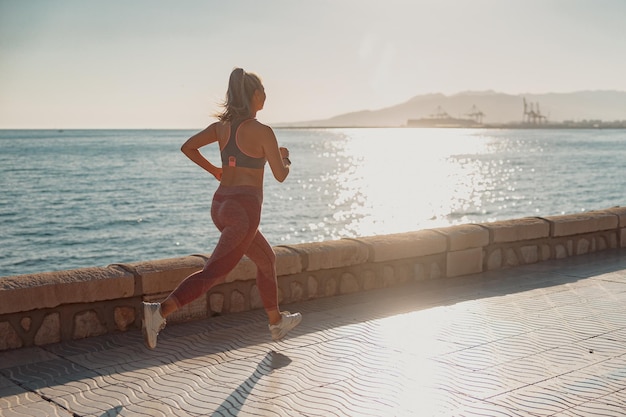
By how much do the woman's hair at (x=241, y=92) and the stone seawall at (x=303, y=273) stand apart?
1.75 meters

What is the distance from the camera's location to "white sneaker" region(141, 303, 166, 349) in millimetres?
5461

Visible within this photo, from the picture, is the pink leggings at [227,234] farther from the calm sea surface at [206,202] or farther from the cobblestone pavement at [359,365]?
the calm sea surface at [206,202]

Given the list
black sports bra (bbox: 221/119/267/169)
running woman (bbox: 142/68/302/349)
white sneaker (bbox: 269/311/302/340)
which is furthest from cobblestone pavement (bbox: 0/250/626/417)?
black sports bra (bbox: 221/119/267/169)

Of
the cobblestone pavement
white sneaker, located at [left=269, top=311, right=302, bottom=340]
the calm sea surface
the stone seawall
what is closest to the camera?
the cobblestone pavement

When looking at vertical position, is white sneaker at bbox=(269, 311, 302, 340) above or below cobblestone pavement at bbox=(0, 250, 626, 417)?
above

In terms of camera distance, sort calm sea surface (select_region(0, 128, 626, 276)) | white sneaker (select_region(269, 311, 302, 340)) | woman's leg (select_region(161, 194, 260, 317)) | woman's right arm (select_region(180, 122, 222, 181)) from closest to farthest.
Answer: woman's leg (select_region(161, 194, 260, 317)), woman's right arm (select_region(180, 122, 222, 181)), white sneaker (select_region(269, 311, 302, 340)), calm sea surface (select_region(0, 128, 626, 276))

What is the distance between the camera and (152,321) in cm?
549

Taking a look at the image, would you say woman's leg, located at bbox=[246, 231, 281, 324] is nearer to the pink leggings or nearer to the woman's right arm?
the pink leggings

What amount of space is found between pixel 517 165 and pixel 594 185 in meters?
28.0

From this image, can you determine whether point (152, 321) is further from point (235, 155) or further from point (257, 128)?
point (257, 128)

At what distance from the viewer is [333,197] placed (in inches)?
2083

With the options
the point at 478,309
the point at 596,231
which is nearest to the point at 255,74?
the point at 478,309

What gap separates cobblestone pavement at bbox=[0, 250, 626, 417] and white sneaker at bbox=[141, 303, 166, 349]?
204 mm

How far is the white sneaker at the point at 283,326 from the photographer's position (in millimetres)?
5945
